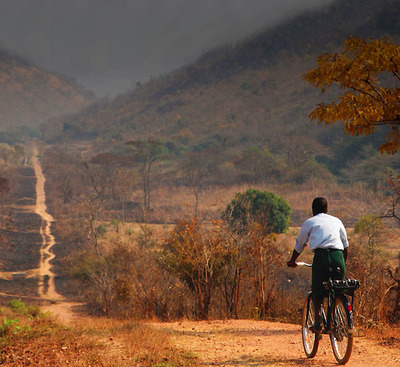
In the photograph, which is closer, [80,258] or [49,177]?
[80,258]

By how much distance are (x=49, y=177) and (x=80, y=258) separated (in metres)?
42.5

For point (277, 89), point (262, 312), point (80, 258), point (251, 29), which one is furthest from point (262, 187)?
point (251, 29)

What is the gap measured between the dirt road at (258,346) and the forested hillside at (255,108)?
43.9 metres

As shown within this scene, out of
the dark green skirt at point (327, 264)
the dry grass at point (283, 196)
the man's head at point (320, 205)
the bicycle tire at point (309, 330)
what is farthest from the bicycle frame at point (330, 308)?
the dry grass at point (283, 196)

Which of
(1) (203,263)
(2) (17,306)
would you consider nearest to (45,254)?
(2) (17,306)

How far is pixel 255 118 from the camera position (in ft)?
318

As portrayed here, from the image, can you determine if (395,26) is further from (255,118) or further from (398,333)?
(398,333)

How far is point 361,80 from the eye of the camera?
7035 mm

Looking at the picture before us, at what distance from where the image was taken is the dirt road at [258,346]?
18.6 feet

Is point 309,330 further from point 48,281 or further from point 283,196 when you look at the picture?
point 283,196

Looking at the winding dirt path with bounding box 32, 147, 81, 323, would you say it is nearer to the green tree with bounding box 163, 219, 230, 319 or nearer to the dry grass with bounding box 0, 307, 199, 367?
the dry grass with bounding box 0, 307, 199, 367

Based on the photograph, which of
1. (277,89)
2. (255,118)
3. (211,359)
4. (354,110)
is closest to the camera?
(211,359)

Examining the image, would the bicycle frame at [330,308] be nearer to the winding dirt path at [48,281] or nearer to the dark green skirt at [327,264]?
the dark green skirt at [327,264]

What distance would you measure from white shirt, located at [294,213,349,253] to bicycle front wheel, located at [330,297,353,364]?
613 mm
